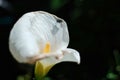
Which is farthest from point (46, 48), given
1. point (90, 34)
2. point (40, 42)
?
point (90, 34)

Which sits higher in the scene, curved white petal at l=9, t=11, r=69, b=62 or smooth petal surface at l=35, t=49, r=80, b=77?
curved white petal at l=9, t=11, r=69, b=62

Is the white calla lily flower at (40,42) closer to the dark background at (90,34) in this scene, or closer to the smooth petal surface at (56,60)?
the smooth petal surface at (56,60)

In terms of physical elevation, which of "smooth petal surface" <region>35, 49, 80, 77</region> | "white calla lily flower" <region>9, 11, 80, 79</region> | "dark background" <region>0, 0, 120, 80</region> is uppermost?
"white calla lily flower" <region>9, 11, 80, 79</region>

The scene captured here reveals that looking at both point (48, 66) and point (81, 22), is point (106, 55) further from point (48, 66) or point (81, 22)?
point (48, 66)

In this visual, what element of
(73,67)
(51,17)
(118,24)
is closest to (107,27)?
(118,24)

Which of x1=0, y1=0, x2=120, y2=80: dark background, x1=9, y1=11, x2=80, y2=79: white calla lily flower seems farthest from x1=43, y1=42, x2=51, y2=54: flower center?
x1=0, y1=0, x2=120, y2=80: dark background

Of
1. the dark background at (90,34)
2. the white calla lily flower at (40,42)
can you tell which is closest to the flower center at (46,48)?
the white calla lily flower at (40,42)

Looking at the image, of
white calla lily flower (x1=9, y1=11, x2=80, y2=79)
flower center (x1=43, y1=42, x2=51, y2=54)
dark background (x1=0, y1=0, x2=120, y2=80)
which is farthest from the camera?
dark background (x1=0, y1=0, x2=120, y2=80)

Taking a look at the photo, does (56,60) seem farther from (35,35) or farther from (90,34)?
(90,34)

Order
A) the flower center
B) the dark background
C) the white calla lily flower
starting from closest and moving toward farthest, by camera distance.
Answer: the white calla lily flower
the flower center
the dark background

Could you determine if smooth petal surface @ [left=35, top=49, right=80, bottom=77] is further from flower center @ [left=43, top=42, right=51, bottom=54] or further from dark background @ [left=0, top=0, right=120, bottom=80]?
dark background @ [left=0, top=0, right=120, bottom=80]
